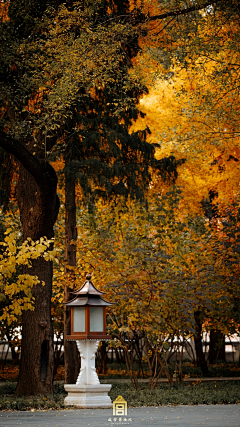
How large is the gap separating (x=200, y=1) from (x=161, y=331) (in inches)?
277

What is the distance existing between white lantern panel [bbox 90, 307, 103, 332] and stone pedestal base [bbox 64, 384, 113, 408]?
3.25 ft

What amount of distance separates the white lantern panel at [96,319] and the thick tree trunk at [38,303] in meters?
2.07

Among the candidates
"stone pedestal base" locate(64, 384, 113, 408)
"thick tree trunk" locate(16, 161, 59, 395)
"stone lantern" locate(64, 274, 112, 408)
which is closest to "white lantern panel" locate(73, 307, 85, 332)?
"stone lantern" locate(64, 274, 112, 408)

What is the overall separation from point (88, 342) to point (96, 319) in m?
0.43

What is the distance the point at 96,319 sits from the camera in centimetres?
1077

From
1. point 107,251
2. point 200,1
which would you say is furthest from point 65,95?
point 107,251

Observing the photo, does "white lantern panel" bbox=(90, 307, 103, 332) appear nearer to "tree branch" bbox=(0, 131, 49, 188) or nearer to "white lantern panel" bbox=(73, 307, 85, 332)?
"white lantern panel" bbox=(73, 307, 85, 332)

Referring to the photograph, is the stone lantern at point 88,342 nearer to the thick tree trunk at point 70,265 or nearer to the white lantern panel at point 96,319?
the white lantern panel at point 96,319

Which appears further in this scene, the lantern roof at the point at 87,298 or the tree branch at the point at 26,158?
the tree branch at the point at 26,158

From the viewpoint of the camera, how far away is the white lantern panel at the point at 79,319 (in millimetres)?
10688

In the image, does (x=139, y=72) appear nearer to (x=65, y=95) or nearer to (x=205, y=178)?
(x=65, y=95)

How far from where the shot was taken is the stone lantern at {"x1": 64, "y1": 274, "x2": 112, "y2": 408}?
33.9 feet

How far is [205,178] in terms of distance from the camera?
19609 millimetres

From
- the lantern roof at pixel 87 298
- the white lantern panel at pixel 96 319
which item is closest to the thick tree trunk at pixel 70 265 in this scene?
the lantern roof at pixel 87 298
